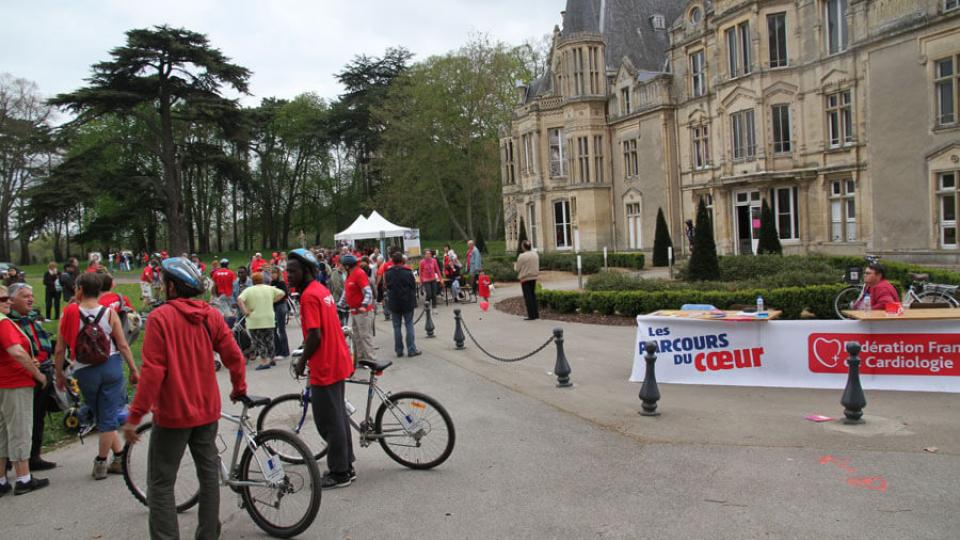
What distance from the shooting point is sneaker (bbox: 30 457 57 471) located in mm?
6742

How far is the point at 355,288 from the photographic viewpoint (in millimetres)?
11086

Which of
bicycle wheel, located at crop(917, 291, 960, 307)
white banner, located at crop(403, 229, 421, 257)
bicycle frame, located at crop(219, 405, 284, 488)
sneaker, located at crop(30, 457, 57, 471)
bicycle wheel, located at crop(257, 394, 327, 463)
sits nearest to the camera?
bicycle frame, located at crop(219, 405, 284, 488)

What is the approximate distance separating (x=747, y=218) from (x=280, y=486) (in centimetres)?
2937

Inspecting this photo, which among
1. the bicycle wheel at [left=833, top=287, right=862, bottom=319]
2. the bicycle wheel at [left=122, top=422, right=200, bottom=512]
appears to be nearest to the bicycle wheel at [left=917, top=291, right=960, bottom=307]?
the bicycle wheel at [left=833, top=287, right=862, bottom=319]

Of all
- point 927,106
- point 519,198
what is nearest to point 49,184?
point 519,198

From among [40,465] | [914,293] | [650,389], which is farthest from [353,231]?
[650,389]

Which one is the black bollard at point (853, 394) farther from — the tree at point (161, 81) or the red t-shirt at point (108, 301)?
the tree at point (161, 81)

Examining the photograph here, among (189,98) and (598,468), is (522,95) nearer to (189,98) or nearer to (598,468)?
(189,98)

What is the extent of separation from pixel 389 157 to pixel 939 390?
154ft

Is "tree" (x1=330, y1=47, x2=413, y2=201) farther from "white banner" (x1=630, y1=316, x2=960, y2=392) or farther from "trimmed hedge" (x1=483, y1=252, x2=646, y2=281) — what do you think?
"white banner" (x1=630, y1=316, x2=960, y2=392)

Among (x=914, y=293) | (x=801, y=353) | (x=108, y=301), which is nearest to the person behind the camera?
(x=108, y=301)

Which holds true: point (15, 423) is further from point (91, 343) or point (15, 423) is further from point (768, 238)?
point (768, 238)

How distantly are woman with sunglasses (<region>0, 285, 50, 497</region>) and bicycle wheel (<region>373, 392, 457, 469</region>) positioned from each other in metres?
3.12

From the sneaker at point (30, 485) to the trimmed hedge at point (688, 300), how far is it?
12.0 meters
